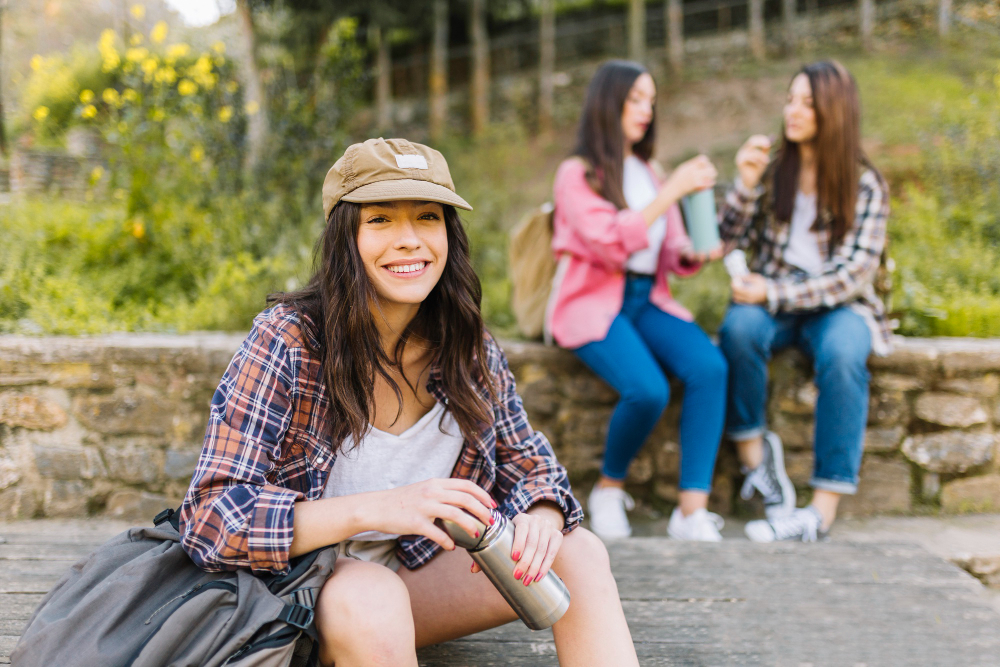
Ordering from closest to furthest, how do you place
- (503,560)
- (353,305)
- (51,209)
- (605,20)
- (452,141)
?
(503,560)
(353,305)
(51,209)
(452,141)
(605,20)

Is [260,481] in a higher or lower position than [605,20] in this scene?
lower

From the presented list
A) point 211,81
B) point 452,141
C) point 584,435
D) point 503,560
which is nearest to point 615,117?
point 584,435

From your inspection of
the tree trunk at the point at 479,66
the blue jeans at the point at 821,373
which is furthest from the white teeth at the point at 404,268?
the tree trunk at the point at 479,66

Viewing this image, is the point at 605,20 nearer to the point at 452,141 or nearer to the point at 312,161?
the point at 452,141

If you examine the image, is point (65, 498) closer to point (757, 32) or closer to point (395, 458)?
point (395, 458)

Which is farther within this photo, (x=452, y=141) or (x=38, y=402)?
(x=452, y=141)

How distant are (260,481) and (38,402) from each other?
6.57ft

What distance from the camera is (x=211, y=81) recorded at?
4594 mm

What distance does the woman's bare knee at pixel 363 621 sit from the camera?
124cm

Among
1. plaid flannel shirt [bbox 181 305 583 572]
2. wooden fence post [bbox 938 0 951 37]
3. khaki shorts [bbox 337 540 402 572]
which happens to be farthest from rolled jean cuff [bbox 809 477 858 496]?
wooden fence post [bbox 938 0 951 37]

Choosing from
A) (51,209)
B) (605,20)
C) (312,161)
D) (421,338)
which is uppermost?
(605,20)

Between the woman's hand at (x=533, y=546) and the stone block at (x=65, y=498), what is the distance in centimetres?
220

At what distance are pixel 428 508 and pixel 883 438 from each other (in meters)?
2.49

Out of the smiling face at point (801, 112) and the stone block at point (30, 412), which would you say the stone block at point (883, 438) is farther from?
the stone block at point (30, 412)
